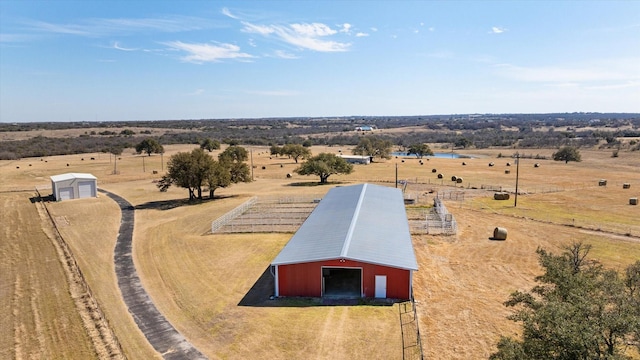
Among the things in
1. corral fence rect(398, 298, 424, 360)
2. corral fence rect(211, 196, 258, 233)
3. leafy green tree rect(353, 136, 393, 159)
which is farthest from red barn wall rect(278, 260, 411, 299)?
leafy green tree rect(353, 136, 393, 159)

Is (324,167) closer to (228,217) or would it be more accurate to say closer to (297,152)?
(228,217)

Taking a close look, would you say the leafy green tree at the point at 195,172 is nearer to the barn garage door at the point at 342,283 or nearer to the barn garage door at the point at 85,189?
the barn garage door at the point at 85,189

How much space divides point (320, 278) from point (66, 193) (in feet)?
154

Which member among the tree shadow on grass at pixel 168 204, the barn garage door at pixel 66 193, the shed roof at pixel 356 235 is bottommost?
the tree shadow on grass at pixel 168 204

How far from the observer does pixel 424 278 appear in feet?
91.9

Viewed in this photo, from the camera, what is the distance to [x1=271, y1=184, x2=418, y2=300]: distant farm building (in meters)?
24.5

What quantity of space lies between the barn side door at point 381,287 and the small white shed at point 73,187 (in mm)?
48850

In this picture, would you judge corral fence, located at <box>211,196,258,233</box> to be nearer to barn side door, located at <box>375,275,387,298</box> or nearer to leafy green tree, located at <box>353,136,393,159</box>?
barn side door, located at <box>375,275,387,298</box>

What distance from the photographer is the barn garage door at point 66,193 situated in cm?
5615

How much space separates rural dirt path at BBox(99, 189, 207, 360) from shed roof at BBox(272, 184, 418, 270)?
6.99 m

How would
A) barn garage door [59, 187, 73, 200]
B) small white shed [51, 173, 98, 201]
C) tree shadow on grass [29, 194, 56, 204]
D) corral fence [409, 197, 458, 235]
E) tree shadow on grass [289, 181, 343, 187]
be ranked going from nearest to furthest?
corral fence [409, 197, 458, 235], small white shed [51, 173, 98, 201], tree shadow on grass [29, 194, 56, 204], barn garage door [59, 187, 73, 200], tree shadow on grass [289, 181, 343, 187]

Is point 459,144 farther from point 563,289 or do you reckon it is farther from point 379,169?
point 563,289

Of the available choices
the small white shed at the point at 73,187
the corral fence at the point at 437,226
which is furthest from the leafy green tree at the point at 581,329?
the small white shed at the point at 73,187

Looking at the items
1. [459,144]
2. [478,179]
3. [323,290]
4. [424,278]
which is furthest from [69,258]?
[459,144]
